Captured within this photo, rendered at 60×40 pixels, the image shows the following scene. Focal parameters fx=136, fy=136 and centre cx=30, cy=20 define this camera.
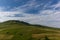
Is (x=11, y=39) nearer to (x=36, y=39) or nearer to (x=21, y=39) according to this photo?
(x=21, y=39)

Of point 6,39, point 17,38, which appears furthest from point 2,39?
point 17,38

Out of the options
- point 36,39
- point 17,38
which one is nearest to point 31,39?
point 36,39

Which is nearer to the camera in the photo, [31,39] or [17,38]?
[31,39]

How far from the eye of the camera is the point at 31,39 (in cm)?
12456

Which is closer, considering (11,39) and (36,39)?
(36,39)

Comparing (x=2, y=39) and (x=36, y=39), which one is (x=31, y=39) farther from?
(x=2, y=39)

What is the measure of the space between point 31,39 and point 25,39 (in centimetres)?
673

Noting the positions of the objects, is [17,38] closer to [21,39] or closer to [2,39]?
[21,39]

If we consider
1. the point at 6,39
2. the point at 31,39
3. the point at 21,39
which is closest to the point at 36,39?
the point at 31,39

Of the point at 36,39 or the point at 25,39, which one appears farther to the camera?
the point at 25,39

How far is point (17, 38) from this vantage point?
13438 cm

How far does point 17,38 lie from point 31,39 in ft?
55.3

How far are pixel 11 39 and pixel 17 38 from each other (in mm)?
8267

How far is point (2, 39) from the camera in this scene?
419 feet
